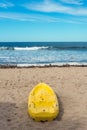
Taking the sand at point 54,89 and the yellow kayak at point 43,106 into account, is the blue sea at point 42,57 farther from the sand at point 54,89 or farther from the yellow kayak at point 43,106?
the yellow kayak at point 43,106

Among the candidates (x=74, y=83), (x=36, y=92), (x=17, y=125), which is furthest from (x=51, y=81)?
(x=17, y=125)

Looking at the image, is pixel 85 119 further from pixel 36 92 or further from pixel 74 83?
pixel 74 83

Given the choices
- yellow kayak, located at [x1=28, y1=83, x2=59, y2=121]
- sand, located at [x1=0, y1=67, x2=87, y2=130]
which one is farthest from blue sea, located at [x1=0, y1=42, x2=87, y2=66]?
yellow kayak, located at [x1=28, y1=83, x2=59, y2=121]

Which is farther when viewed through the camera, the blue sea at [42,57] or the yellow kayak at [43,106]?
the blue sea at [42,57]

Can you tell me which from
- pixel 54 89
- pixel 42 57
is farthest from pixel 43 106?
pixel 42 57

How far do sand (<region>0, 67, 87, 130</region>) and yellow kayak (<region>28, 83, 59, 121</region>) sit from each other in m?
0.19

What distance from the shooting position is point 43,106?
7.79m

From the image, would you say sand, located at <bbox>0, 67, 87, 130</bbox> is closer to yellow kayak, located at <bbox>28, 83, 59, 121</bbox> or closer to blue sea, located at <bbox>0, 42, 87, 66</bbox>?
yellow kayak, located at <bbox>28, 83, 59, 121</bbox>

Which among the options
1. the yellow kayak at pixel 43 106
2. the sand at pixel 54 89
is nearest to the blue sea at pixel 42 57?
the sand at pixel 54 89

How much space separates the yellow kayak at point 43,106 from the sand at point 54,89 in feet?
0.61

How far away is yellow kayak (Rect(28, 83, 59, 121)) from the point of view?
294 inches

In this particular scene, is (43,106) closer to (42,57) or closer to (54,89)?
(54,89)

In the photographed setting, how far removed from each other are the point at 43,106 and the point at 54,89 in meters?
3.57

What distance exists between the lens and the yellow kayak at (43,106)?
748 cm
